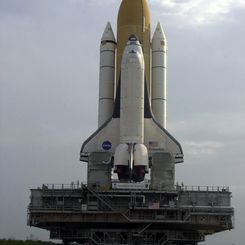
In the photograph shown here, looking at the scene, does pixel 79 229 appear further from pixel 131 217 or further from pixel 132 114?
pixel 132 114

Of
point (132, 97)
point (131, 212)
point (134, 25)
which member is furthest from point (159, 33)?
point (131, 212)

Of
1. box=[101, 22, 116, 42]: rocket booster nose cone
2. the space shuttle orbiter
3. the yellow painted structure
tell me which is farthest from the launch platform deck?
box=[101, 22, 116, 42]: rocket booster nose cone

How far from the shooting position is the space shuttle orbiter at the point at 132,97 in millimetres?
41500

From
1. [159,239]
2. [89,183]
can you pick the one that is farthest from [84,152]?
[159,239]

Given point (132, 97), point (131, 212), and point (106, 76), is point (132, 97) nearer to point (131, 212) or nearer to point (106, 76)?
point (106, 76)

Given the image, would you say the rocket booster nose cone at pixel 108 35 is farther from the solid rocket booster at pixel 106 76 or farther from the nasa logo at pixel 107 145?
the nasa logo at pixel 107 145

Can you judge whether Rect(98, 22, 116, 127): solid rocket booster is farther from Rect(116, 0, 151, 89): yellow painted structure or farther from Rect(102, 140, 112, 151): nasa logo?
Rect(102, 140, 112, 151): nasa logo

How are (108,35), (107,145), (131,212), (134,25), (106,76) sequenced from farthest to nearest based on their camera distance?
(108,35) < (106,76) < (134,25) < (107,145) < (131,212)

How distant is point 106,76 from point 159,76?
15.6 ft

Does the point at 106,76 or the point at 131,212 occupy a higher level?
the point at 106,76

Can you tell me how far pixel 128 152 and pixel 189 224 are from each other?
7.09 meters

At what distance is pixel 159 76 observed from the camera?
47.2 meters

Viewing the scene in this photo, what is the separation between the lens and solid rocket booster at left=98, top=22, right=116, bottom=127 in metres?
46.8

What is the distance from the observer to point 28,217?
132ft
